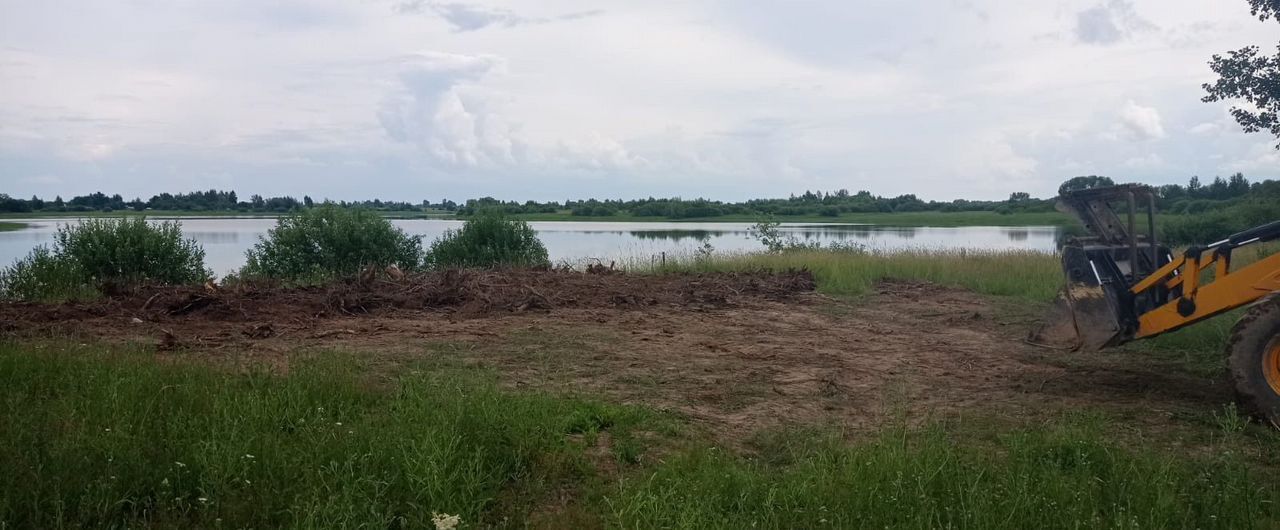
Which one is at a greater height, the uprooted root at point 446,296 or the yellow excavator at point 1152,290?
the yellow excavator at point 1152,290

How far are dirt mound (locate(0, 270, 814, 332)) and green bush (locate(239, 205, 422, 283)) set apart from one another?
271 inches

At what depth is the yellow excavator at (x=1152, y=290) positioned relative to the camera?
663 centimetres

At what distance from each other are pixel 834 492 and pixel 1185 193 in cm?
4925

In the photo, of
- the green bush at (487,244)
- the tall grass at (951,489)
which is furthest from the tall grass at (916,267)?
the tall grass at (951,489)

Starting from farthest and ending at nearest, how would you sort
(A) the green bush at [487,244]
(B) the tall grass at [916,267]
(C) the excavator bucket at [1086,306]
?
1. (A) the green bush at [487,244]
2. (B) the tall grass at [916,267]
3. (C) the excavator bucket at [1086,306]

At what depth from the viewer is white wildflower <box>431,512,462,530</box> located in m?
4.46

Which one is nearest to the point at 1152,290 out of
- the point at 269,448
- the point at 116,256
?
the point at 269,448

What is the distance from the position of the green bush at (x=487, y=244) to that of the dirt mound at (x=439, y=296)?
21.5ft

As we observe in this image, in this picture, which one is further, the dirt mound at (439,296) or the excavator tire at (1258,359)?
the dirt mound at (439,296)

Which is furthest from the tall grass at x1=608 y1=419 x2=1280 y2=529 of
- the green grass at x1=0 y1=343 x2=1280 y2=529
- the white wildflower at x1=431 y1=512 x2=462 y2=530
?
the white wildflower at x1=431 y1=512 x2=462 y2=530

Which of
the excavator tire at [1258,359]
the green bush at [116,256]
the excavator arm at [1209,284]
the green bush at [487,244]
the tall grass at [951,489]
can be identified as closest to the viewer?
the tall grass at [951,489]

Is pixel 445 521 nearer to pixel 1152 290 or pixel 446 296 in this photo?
pixel 1152 290

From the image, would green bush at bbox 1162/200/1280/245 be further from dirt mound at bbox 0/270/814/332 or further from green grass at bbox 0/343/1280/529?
green grass at bbox 0/343/1280/529

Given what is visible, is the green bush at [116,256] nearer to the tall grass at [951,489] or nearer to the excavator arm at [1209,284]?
the tall grass at [951,489]
